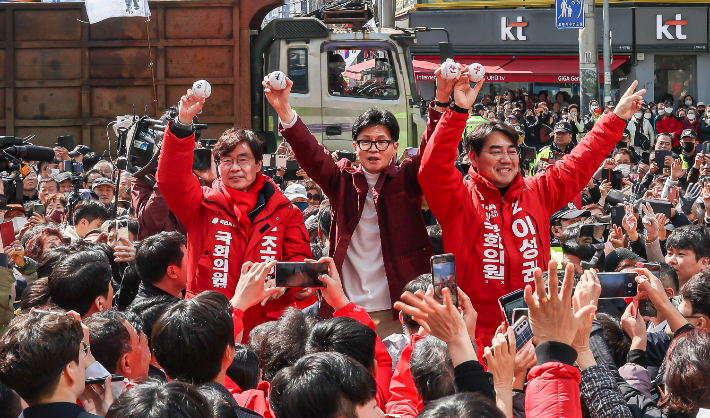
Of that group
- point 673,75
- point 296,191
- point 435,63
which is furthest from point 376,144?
point 673,75

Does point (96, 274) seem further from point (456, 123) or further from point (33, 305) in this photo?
point (456, 123)

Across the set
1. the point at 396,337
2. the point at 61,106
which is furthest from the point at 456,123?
the point at 61,106

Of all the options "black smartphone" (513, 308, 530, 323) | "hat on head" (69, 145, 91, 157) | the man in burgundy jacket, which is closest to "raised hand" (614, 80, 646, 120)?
the man in burgundy jacket

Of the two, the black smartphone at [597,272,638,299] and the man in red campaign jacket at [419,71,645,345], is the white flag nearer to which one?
the man in red campaign jacket at [419,71,645,345]

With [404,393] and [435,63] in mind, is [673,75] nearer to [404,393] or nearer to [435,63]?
[435,63]

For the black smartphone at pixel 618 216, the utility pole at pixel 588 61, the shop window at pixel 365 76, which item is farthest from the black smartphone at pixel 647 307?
the utility pole at pixel 588 61

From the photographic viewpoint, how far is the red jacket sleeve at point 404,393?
8.83 ft

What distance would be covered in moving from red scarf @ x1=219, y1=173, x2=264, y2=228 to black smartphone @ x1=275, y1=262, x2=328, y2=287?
824mm

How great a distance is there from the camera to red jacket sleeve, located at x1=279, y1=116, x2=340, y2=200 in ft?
12.3

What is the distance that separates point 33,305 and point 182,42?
20.8ft

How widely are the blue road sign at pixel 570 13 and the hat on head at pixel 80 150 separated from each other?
9048mm

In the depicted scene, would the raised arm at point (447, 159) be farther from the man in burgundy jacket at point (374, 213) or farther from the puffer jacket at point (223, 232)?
the puffer jacket at point (223, 232)

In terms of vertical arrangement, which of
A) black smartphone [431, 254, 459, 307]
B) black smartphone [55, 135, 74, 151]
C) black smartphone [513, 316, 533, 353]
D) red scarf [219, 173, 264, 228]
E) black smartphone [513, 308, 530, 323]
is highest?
black smartphone [55, 135, 74, 151]

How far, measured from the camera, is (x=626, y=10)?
75.7 ft
